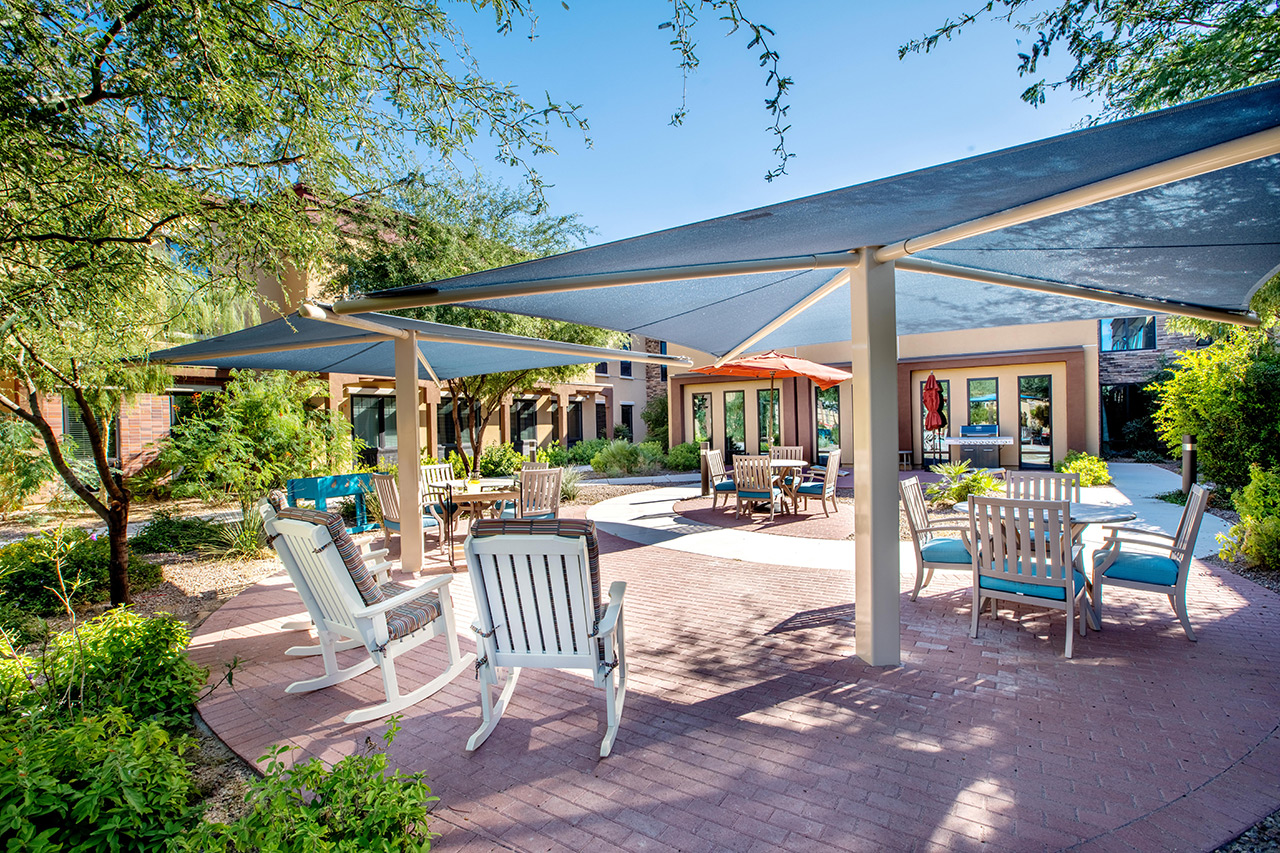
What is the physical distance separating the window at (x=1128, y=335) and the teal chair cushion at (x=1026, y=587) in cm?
1941

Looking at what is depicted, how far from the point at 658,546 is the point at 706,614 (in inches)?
103

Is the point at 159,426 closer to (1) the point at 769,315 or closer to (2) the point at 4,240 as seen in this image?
(2) the point at 4,240

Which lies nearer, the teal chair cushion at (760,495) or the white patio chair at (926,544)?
the white patio chair at (926,544)

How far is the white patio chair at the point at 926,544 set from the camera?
4.65 meters

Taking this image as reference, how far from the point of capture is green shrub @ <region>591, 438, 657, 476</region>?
16219 mm

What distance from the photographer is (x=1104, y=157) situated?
2.23 metres

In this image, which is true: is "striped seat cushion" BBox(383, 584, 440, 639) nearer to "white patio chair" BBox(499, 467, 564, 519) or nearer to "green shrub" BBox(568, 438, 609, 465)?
"white patio chair" BBox(499, 467, 564, 519)

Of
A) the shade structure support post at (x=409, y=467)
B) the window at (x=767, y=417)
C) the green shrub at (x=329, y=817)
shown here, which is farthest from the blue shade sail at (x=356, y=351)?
the window at (x=767, y=417)

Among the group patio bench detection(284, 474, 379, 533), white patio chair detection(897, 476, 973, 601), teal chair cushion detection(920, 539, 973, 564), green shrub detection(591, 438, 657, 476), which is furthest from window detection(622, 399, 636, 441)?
teal chair cushion detection(920, 539, 973, 564)

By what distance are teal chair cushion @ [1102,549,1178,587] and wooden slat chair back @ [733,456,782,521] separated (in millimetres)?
4715

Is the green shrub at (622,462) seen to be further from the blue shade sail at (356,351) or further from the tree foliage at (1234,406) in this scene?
the tree foliage at (1234,406)

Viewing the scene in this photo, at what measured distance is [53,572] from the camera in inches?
213

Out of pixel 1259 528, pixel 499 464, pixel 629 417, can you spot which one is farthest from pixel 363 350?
pixel 629 417

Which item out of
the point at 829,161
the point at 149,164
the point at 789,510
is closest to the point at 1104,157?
the point at 829,161
